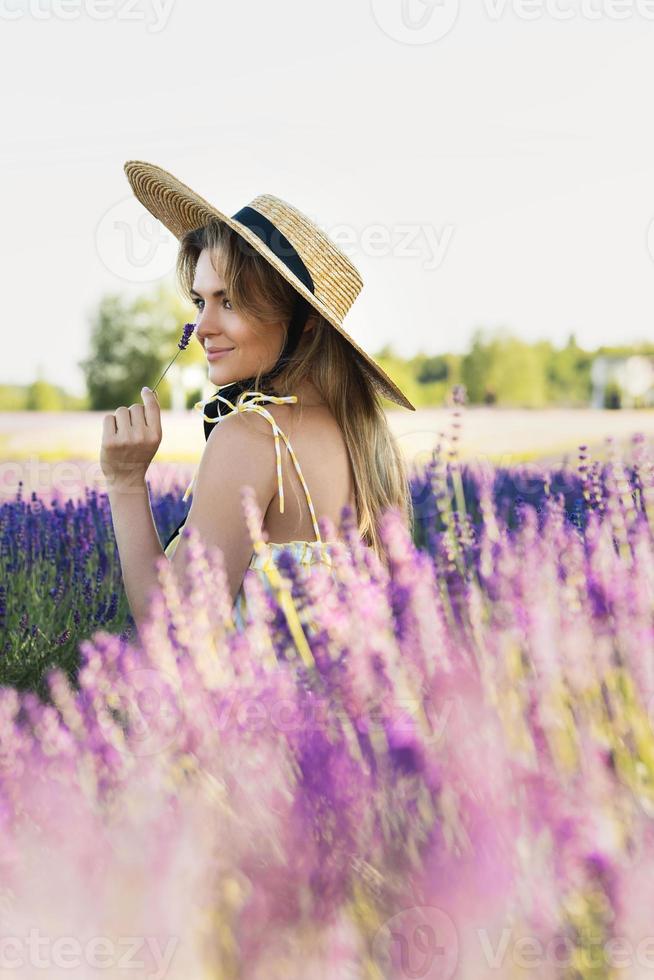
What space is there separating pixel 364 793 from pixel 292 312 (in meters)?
1.62

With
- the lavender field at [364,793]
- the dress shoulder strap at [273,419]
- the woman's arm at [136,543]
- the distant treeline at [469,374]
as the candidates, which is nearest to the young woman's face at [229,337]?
the dress shoulder strap at [273,419]

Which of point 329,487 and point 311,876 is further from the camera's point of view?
point 329,487

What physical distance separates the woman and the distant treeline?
2978 cm

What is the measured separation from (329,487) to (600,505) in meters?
0.65

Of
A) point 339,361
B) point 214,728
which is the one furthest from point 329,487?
point 214,728

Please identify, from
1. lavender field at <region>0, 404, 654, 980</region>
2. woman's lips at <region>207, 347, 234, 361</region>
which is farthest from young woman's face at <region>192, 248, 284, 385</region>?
lavender field at <region>0, 404, 654, 980</region>

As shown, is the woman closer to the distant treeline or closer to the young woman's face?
the young woman's face

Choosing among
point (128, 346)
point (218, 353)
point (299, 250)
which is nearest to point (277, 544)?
point (218, 353)

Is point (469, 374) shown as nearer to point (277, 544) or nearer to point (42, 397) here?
point (42, 397)

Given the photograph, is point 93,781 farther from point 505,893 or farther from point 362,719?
point 505,893

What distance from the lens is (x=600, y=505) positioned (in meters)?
2.55

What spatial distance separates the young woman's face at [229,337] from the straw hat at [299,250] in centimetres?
15

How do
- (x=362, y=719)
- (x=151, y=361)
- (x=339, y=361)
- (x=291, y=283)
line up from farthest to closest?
(x=151, y=361) → (x=339, y=361) → (x=291, y=283) → (x=362, y=719)

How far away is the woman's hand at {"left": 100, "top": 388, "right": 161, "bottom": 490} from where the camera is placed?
248cm
